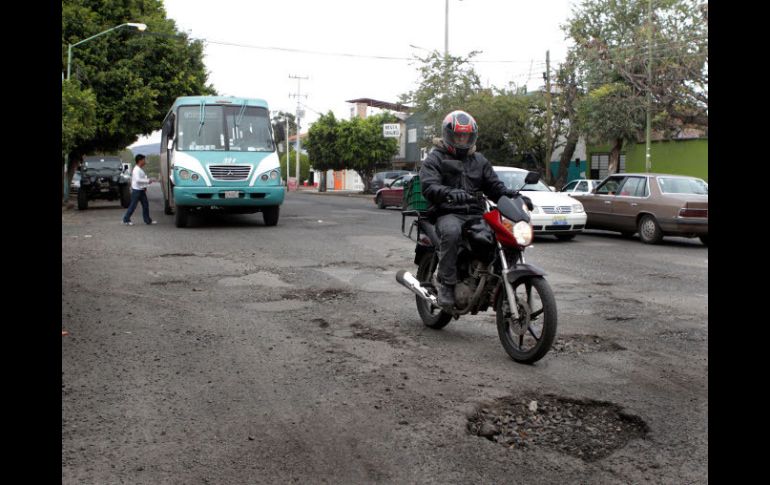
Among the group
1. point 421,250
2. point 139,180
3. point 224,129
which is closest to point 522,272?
point 421,250

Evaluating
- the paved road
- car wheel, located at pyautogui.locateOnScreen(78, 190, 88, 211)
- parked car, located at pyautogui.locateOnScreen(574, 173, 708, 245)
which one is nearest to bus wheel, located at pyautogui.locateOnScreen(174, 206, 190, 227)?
the paved road

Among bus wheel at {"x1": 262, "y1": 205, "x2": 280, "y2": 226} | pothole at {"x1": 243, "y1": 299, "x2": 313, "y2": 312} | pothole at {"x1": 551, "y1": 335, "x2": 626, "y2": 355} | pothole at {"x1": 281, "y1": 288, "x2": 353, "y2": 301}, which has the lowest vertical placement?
pothole at {"x1": 551, "y1": 335, "x2": 626, "y2": 355}

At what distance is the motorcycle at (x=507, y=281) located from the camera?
5.07 meters

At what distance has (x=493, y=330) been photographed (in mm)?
6395

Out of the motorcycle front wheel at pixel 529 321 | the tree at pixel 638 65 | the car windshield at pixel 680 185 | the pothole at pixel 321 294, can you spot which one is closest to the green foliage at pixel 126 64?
the tree at pixel 638 65

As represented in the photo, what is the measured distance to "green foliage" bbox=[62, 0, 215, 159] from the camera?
98.3 ft

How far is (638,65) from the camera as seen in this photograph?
33.1 m

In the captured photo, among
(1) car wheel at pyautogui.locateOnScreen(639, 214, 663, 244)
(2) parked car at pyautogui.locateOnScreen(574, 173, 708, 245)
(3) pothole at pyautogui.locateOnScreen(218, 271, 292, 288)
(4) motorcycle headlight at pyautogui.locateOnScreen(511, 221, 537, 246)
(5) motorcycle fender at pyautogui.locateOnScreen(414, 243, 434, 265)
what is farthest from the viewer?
(1) car wheel at pyautogui.locateOnScreen(639, 214, 663, 244)

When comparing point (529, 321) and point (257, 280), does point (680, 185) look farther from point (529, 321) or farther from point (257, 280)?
point (529, 321)

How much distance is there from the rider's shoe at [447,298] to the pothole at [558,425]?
5.01ft

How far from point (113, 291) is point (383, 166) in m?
55.6

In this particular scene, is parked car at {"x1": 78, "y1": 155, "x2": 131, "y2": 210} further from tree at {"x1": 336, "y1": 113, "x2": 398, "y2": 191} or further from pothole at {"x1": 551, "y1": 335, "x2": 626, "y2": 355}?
tree at {"x1": 336, "y1": 113, "x2": 398, "y2": 191}
